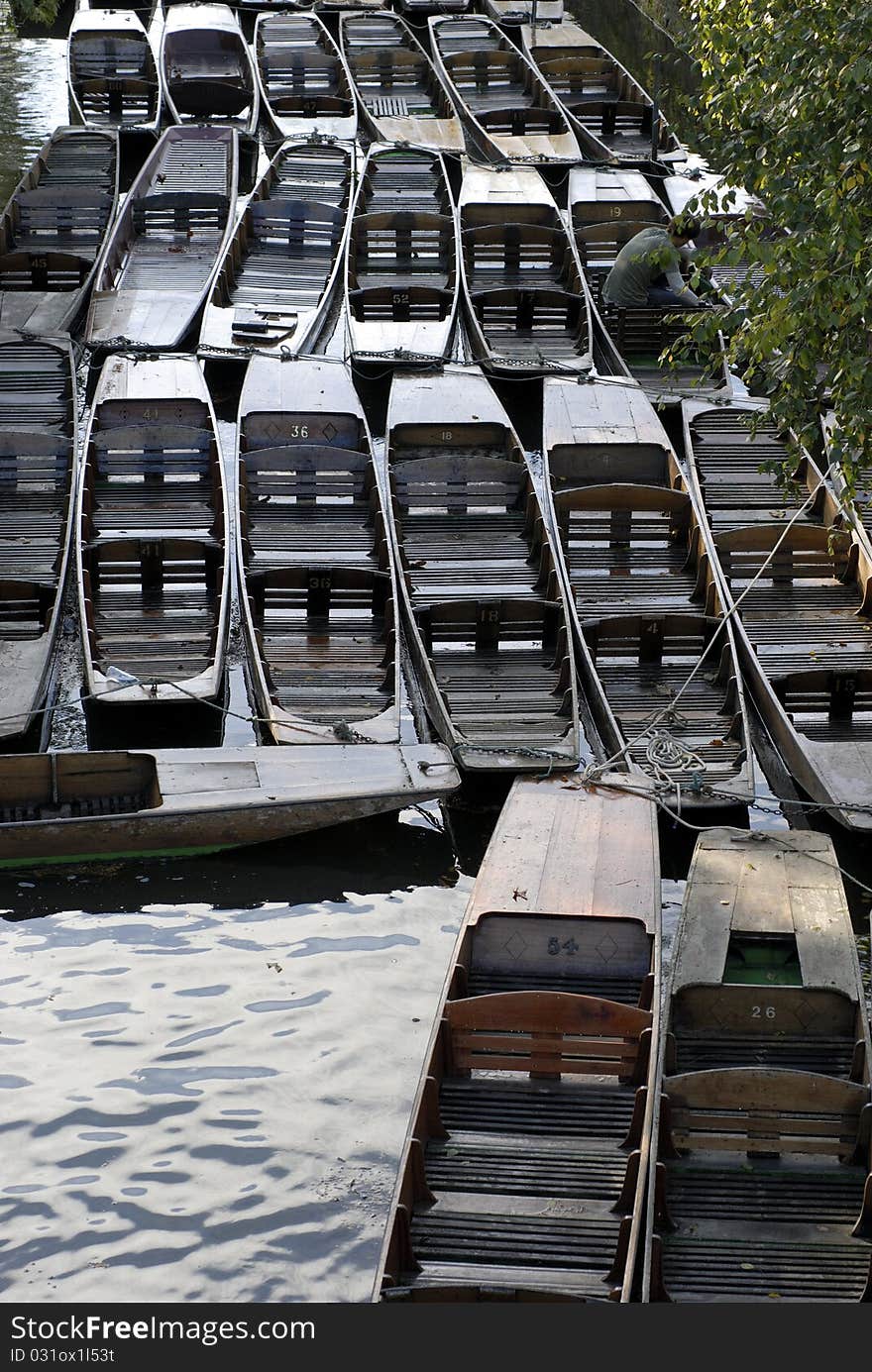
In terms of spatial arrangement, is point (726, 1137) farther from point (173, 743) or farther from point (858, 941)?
point (173, 743)

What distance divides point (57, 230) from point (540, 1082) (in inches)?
636

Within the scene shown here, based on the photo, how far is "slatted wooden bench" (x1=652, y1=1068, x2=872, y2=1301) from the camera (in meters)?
8.02

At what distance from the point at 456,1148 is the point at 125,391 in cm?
1031

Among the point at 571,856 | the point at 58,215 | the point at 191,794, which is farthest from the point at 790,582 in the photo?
the point at 58,215

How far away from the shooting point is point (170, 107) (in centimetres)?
2614

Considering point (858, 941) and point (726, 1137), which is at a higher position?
point (726, 1137)

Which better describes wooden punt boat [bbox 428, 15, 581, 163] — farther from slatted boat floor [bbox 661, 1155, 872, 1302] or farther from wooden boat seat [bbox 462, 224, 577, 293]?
slatted boat floor [bbox 661, 1155, 872, 1302]

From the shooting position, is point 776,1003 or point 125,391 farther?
point 125,391

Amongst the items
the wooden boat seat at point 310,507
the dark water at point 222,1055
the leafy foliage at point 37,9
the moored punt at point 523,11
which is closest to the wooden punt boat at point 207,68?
the leafy foliage at point 37,9

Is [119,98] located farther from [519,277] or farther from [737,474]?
[737,474]

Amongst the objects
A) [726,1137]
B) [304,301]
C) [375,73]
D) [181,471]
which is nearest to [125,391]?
[181,471]

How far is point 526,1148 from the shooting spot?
344 inches

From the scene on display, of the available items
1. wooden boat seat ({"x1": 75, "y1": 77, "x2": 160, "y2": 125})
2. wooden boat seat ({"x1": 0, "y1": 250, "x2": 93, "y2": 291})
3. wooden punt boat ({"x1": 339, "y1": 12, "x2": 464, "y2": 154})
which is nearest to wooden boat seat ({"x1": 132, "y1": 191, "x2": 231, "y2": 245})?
wooden boat seat ({"x1": 0, "y1": 250, "x2": 93, "y2": 291})

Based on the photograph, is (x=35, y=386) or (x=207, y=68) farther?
(x=207, y=68)
